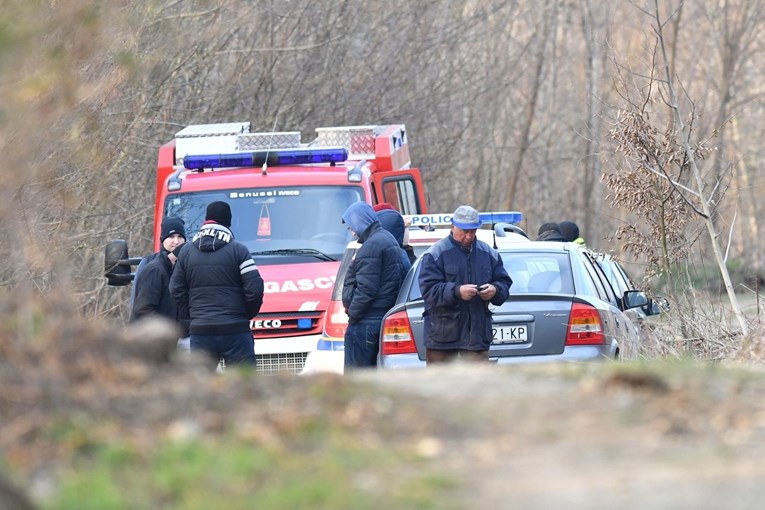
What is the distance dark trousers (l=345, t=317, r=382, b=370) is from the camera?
10.4 meters

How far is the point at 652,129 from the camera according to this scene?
472 inches

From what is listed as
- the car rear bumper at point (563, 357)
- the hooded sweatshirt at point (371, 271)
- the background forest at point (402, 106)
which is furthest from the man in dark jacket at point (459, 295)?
the background forest at point (402, 106)

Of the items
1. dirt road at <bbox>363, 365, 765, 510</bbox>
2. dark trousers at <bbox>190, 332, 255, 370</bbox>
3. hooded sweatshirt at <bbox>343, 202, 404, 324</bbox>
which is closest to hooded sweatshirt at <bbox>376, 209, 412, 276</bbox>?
hooded sweatshirt at <bbox>343, 202, 404, 324</bbox>

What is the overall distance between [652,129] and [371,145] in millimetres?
3266

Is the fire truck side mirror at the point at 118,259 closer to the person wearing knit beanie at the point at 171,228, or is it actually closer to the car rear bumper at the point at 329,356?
the person wearing knit beanie at the point at 171,228

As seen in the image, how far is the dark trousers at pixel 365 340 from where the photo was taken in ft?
34.3

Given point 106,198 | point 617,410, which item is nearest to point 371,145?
point 106,198

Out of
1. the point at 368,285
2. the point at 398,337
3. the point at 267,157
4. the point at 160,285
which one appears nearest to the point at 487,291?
the point at 398,337

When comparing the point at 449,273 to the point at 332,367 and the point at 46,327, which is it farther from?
the point at 46,327

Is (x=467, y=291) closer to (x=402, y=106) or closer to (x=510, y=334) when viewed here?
(x=510, y=334)

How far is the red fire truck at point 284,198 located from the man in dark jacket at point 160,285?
1130 millimetres

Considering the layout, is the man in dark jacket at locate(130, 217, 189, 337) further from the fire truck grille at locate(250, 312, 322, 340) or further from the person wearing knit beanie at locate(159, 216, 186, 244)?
the fire truck grille at locate(250, 312, 322, 340)

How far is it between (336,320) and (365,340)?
0.79 m

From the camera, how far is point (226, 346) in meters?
10.3
